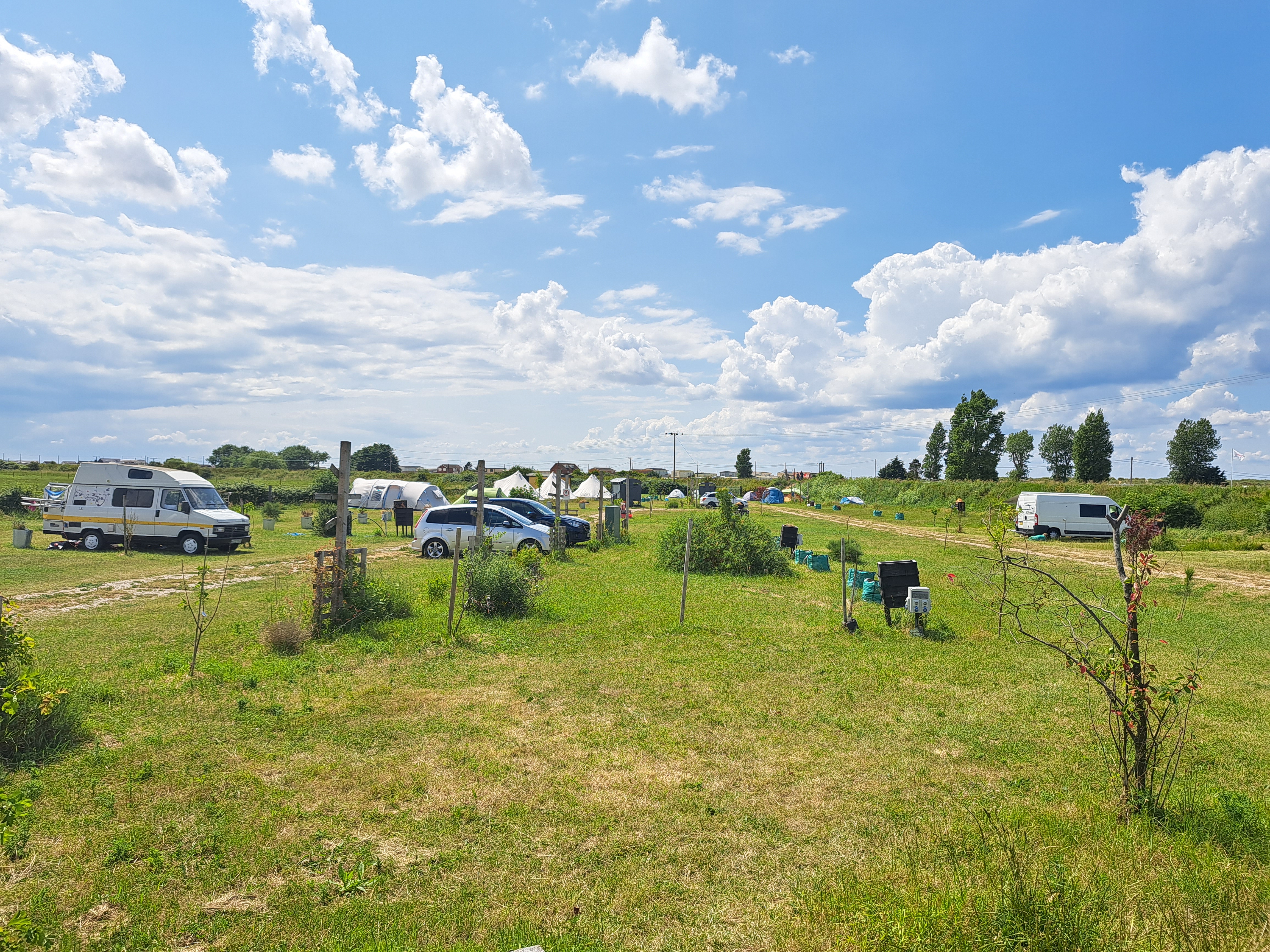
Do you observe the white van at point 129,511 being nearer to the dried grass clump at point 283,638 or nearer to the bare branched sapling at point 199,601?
the bare branched sapling at point 199,601

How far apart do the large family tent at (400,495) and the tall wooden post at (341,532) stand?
2556 cm

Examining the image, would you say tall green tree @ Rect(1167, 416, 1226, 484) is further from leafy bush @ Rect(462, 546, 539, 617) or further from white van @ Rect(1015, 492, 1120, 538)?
leafy bush @ Rect(462, 546, 539, 617)

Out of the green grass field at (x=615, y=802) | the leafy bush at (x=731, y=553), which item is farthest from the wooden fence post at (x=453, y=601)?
the leafy bush at (x=731, y=553)

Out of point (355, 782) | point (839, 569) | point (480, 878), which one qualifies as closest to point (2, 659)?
point (355, 782)

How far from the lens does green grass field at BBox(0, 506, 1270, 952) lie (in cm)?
340

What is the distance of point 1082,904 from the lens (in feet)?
10.8

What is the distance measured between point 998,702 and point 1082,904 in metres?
4.61

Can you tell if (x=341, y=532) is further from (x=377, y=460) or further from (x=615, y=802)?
(x=377, y=460)

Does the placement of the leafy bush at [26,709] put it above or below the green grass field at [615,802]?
above

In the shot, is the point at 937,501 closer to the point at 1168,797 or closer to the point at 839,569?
the point at 839,569

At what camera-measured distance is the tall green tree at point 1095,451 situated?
60.8 metres

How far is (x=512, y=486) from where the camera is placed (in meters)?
46.5

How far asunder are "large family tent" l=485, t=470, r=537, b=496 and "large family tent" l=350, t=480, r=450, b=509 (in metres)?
6.46

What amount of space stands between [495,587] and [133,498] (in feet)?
46.4
